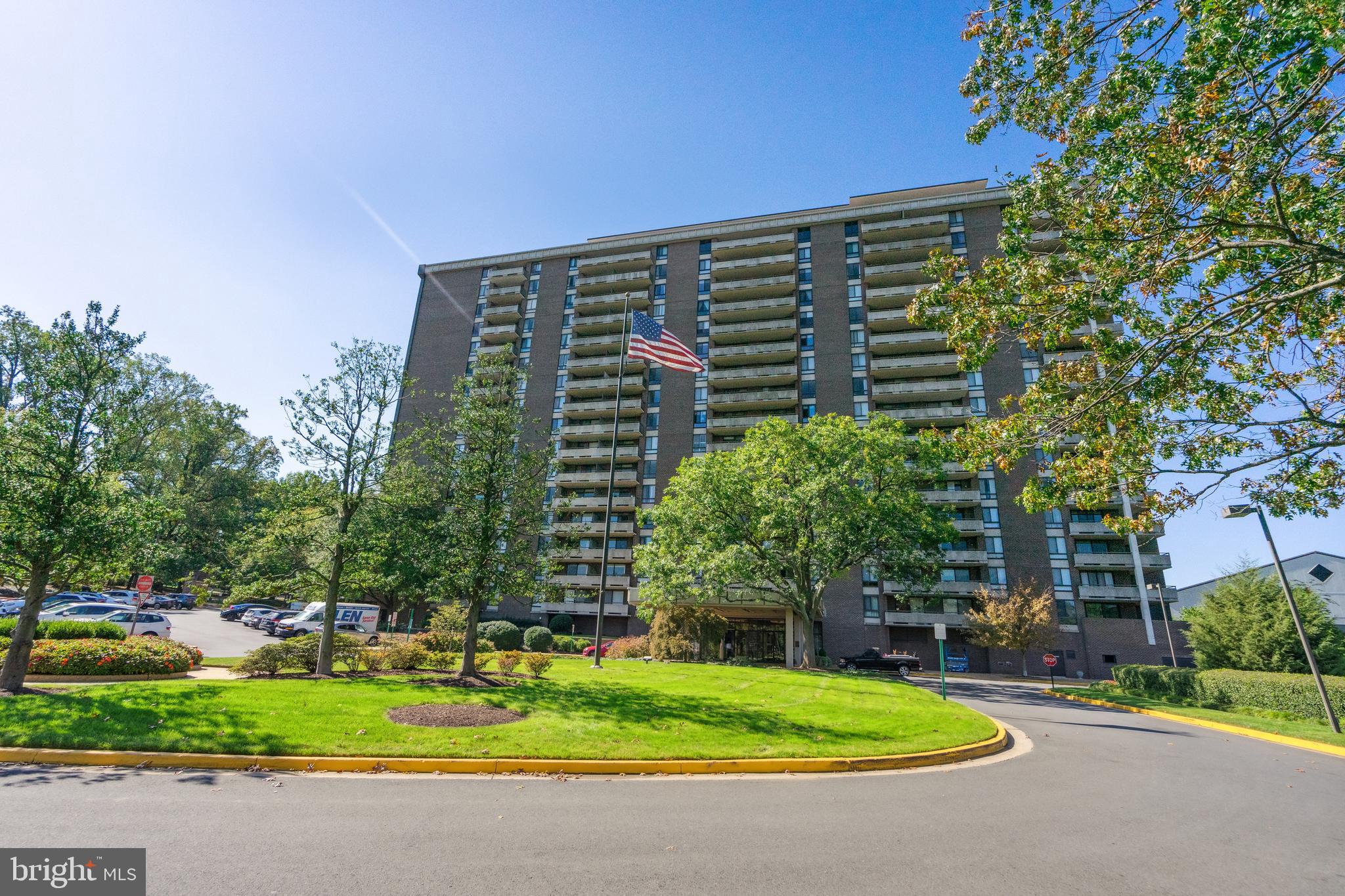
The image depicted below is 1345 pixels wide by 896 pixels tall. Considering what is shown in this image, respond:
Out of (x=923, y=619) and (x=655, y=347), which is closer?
(x=655, y=347)

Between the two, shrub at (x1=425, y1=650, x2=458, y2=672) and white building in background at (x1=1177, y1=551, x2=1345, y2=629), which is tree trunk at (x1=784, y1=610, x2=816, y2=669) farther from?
white building in background at (x1=1177, y1=551, x2=1345, y2=629)

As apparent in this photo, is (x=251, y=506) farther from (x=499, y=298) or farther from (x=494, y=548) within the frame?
(x=494, y=548)

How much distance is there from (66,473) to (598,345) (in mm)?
48123

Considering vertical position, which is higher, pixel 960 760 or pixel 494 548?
pixel 494 548

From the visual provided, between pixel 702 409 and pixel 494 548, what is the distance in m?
39.2

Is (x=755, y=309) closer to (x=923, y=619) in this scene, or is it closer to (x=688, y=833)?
(x=923, y=619)

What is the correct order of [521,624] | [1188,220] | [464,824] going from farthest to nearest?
[521,624], [1188,220], [464,824]

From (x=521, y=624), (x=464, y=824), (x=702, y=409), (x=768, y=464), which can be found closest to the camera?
(x=464, y=824)

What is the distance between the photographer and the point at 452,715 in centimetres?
1135

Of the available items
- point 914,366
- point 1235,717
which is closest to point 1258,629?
point 1235,717

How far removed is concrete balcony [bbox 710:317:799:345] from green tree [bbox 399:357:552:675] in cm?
3965

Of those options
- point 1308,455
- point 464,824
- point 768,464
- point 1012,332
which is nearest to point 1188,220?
point 1012,332

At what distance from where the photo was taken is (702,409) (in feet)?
181

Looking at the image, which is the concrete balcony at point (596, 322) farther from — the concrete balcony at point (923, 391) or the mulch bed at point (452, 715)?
the mulch bed at point (452, 715)
